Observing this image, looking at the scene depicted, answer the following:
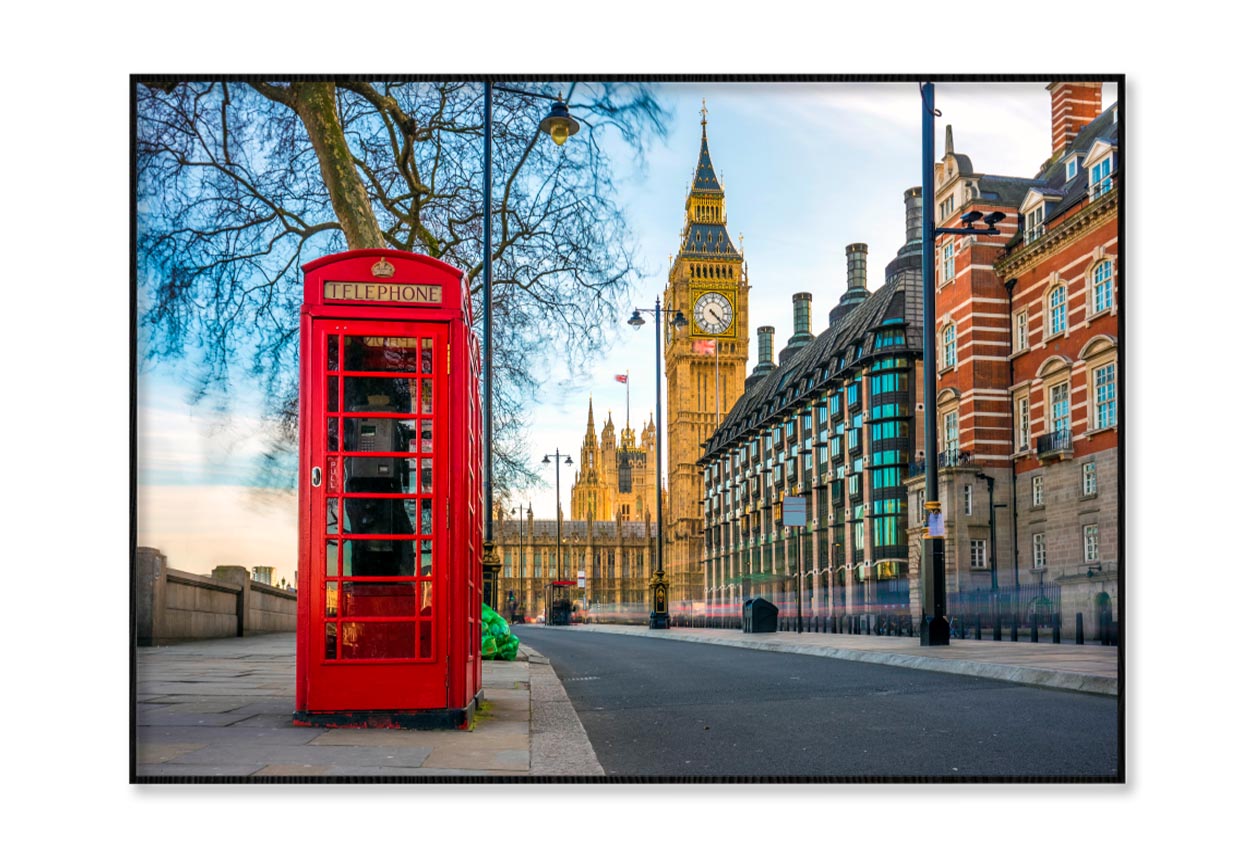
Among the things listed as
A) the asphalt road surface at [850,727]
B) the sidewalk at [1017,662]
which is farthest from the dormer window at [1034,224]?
the asphalt road surface at [850,727]

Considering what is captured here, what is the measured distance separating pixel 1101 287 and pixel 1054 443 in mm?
4155

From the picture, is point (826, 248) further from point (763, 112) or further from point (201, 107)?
point (201, 107)

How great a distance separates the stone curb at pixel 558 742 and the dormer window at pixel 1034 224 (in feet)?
77.7

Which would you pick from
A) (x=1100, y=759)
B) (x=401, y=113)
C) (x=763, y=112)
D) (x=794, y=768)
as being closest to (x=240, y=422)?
(x=401, y=113)

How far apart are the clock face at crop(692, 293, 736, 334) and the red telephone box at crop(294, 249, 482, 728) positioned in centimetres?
1943

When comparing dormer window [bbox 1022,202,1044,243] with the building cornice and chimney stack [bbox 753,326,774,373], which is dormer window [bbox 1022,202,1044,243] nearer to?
the building cornice

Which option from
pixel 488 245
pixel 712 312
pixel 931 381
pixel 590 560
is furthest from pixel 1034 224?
pixel 590 560

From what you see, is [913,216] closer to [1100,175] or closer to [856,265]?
[856,265]

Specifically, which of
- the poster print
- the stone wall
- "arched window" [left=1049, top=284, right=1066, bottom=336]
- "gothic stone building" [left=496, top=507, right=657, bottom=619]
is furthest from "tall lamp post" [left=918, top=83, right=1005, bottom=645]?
"gothic stone building" [left=496, top=507, right=657, bottom=619]

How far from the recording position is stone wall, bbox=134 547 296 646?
12945mm

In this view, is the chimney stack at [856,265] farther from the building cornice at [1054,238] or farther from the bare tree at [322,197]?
the bare tree at [322,197]

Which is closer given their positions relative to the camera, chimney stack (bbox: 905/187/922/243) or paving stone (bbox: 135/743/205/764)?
paving stone (bbox: 135/743/205/764)

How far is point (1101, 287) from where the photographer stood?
29578 mm

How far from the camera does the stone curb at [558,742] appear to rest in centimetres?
550
